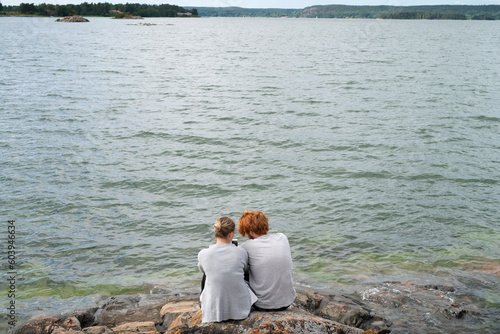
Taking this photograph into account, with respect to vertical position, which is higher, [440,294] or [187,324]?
[187,324]

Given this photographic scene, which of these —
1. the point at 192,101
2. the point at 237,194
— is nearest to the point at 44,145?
the point at 237,194

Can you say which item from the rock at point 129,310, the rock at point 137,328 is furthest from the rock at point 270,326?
the rock at point 129,310

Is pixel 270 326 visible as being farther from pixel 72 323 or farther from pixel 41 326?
pixel 41 326

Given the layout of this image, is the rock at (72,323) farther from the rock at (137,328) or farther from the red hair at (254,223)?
the red hair at (254,223)

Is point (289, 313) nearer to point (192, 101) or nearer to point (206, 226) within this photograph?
point (206, 226)

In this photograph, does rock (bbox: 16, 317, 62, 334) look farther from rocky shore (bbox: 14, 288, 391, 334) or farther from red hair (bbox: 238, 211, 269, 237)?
red hair (bbox: 238, 211, 269, 237)

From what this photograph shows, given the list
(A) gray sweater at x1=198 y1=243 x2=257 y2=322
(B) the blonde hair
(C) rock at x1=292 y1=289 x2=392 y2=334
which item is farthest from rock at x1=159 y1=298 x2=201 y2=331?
(C) rock at x1=292 y1=289 x2=392 y2=334

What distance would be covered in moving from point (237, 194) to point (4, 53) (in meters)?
62.7

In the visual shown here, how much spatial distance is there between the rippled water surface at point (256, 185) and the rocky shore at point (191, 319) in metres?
0.80

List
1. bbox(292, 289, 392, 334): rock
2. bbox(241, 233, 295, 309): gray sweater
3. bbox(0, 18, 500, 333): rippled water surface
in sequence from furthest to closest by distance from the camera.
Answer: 1. bbox(0, 18, 500, 333): rippled water surface
2. bbox(292, 289, 392, 334): rock
3. bbox(241, 233, 295, 309): gray sweater

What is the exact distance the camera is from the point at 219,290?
20.9ft

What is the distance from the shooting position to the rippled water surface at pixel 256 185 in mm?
10602

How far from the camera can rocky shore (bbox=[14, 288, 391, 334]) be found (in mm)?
6434

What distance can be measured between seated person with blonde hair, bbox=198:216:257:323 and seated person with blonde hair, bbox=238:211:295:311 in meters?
0.23
